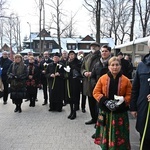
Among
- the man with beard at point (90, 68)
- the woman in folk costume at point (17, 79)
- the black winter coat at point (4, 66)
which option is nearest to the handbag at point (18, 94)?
the woman in folk costume at point (17, 79)

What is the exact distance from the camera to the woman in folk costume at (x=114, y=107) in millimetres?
3674

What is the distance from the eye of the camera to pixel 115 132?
12.1 feet

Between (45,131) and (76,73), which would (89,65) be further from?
(45,131)

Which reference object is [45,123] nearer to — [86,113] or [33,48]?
[86,113]

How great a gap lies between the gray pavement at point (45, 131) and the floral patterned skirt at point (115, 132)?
0.73m

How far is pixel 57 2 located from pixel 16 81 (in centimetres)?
1872

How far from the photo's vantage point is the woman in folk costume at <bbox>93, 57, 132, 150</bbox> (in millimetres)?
3674

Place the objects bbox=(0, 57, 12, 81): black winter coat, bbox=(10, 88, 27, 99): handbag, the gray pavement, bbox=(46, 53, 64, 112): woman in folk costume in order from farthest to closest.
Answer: bbox=(0, 57, 12, 81): black winter coat → bbox=(46, 53, 64, 112): woman in folk costume → bbox=(10, 88, 27, 99): handbag → the gray pavement

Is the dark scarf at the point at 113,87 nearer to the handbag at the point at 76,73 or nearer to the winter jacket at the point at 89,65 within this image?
the winter jacket at the point at 89,65

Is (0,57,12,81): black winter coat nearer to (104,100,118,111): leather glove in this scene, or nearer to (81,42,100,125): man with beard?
(81,42,100,125): man with beard

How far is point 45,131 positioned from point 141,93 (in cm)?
310

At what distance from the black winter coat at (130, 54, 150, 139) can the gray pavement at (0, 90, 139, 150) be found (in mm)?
1354

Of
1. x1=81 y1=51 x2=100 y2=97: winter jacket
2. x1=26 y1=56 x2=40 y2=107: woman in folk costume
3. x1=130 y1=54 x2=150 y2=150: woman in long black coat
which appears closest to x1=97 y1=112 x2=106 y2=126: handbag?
x1=130 y1=54 x2=150 y2=150: woman in long black coat

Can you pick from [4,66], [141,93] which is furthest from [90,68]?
[4,66]
